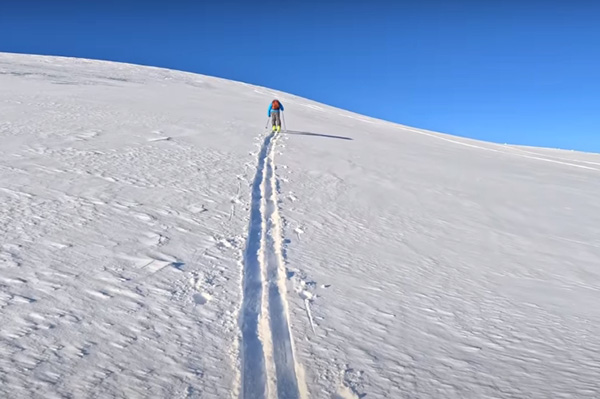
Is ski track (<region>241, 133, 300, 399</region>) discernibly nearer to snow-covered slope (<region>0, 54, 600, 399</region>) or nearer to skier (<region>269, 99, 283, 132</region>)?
snow-covered slope (<region>0, 54, 600, 399</region>)

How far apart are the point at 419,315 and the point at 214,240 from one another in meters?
2.80

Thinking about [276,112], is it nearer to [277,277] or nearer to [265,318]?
[277,277]

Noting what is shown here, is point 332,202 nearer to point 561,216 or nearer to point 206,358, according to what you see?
point 561,216

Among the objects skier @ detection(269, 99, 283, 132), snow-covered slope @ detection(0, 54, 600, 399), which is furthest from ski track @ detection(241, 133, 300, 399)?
skier @ detection(269, 99, 283, 132)

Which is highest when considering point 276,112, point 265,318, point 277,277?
point 276,112

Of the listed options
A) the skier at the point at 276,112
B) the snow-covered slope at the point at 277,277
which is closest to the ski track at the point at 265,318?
the snow-covered slope at the point at 277,277

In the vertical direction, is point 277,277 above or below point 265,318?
above

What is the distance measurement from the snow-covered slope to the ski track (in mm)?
18

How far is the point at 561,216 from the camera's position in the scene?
10.6 metres

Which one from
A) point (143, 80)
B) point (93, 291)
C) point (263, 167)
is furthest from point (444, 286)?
point (143, 80)

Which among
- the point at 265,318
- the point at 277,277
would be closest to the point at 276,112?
the point at 277,277

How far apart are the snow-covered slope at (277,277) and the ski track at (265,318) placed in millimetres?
18

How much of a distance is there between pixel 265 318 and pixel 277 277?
1037 millimetres

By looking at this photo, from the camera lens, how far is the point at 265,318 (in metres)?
4.57
